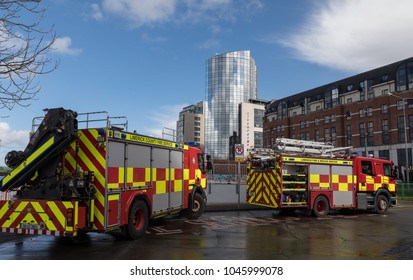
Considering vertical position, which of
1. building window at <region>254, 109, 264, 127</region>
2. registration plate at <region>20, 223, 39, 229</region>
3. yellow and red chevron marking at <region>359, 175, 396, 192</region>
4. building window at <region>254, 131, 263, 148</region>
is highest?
building window at <region>254, 109, 264, 127</region>

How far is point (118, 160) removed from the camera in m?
8.70

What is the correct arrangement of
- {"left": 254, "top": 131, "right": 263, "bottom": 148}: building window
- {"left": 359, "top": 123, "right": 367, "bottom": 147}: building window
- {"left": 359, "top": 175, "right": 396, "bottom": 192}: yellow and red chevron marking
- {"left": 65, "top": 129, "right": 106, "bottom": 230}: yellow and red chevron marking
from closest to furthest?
{"left": 65, "top": 129, "right": 106, "bottom": 230}: yellow and red chevron marking, {"left": 359, "top": 175, "right": 396, "bottom": 192}: yellow and red chevron marking, {"left": 359, "top": 123, "right": 367, "bottom": 147}: building window, {"left": 254, "top": 131, "right": 263, "bottom": 148}: building window

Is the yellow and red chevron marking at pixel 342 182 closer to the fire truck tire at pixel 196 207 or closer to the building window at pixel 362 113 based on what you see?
the fire truck tire at pixel 196 207

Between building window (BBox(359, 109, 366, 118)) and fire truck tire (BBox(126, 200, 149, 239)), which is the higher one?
building window (BBox(359, 109, 366, 118))

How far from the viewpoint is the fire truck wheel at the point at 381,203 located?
17.3 metres

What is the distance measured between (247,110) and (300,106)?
49148mm

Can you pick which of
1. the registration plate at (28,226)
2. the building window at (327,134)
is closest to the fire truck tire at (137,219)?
the registration plate at (28,226)

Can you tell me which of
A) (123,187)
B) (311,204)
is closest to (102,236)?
(123,187)

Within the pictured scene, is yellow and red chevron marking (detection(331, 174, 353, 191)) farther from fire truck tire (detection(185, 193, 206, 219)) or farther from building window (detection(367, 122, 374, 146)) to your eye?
building window (detection(367, 122, 374, 146))

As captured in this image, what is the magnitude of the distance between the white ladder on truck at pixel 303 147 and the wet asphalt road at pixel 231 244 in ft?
13.1

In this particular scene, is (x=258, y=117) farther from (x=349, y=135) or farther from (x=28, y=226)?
(x=28, y=226)

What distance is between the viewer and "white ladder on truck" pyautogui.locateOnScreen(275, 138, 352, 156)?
15.4 meters

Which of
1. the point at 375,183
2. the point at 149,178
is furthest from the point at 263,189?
the point at 149,178

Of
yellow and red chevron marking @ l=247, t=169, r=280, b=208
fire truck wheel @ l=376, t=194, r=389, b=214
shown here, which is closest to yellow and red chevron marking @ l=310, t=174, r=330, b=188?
yellow and red chevron marking @ l=247, t=169, r=280, b=208
